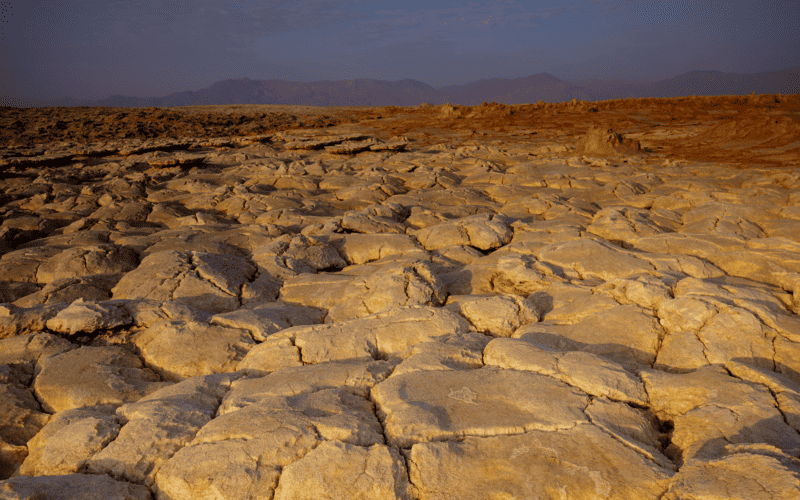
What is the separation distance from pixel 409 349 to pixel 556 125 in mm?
16416

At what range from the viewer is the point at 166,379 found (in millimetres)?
3014

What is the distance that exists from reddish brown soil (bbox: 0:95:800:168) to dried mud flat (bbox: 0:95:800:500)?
472cm

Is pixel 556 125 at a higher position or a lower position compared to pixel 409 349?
higher

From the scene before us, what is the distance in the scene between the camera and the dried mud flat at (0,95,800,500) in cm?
184

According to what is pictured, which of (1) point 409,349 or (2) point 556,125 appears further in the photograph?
(2) point 556,125

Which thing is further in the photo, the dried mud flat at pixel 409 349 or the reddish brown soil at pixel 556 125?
the reddish brown soil at pixel 556 125

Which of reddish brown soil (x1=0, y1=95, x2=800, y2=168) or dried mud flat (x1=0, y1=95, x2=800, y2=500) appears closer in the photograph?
dried mud flat (x1=0, y1=95, x2=800, y2=500)

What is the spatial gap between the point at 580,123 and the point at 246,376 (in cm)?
1753

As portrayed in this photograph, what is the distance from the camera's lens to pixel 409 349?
2.84 m

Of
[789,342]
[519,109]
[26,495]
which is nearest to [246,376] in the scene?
[26,495]

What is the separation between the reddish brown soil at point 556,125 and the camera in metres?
11.4

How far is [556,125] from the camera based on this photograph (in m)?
17.0

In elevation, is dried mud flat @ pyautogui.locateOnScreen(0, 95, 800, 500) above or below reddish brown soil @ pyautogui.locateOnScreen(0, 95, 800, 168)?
below

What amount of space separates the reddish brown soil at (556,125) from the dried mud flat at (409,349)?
186 inches
